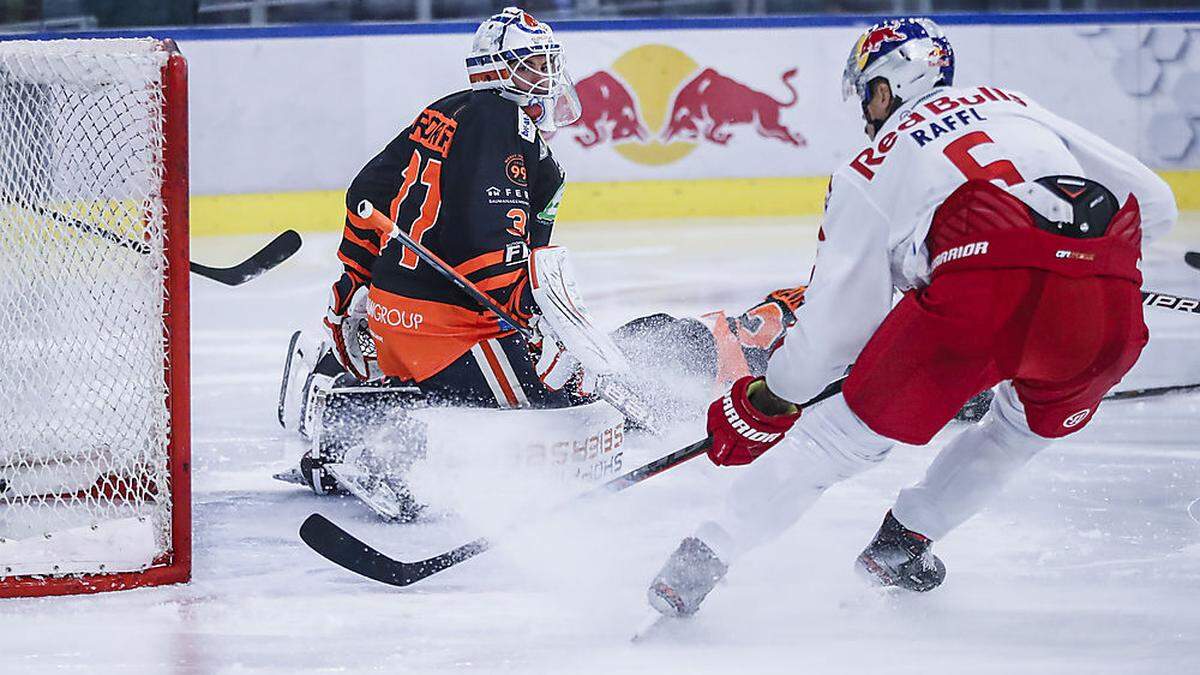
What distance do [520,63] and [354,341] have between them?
2.20ft

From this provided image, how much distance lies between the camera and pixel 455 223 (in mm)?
2805

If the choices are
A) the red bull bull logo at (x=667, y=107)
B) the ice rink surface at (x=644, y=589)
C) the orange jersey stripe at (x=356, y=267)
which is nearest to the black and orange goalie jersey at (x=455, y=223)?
the orange jersey stripe at (x=356, y=267)

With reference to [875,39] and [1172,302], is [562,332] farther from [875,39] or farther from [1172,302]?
[1172,302]

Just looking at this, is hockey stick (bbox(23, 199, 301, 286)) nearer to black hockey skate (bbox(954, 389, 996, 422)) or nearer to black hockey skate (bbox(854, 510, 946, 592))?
black hockey skate (bbox(854, 510, 946, 592))

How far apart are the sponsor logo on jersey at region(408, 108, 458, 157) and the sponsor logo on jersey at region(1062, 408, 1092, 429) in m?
1.20

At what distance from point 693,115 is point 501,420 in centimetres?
428

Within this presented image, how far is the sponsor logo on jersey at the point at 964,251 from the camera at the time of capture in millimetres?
2012

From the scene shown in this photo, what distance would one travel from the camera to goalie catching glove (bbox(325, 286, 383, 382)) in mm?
3115

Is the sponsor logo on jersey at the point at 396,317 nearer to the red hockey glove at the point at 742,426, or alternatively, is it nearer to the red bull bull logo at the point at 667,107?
the red hockey glove at the point at 742,426

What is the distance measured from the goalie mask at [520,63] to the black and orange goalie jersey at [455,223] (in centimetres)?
6

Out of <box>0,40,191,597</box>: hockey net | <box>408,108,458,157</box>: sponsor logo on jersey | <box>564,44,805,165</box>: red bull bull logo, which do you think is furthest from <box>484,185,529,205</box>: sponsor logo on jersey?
<box>564,44,805,165</box>: red bull bull logo

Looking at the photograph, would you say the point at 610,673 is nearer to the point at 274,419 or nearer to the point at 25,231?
the point at 25,231

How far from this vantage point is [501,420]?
277cm

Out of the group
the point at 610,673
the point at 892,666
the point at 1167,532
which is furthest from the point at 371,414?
the point at 1167,532
